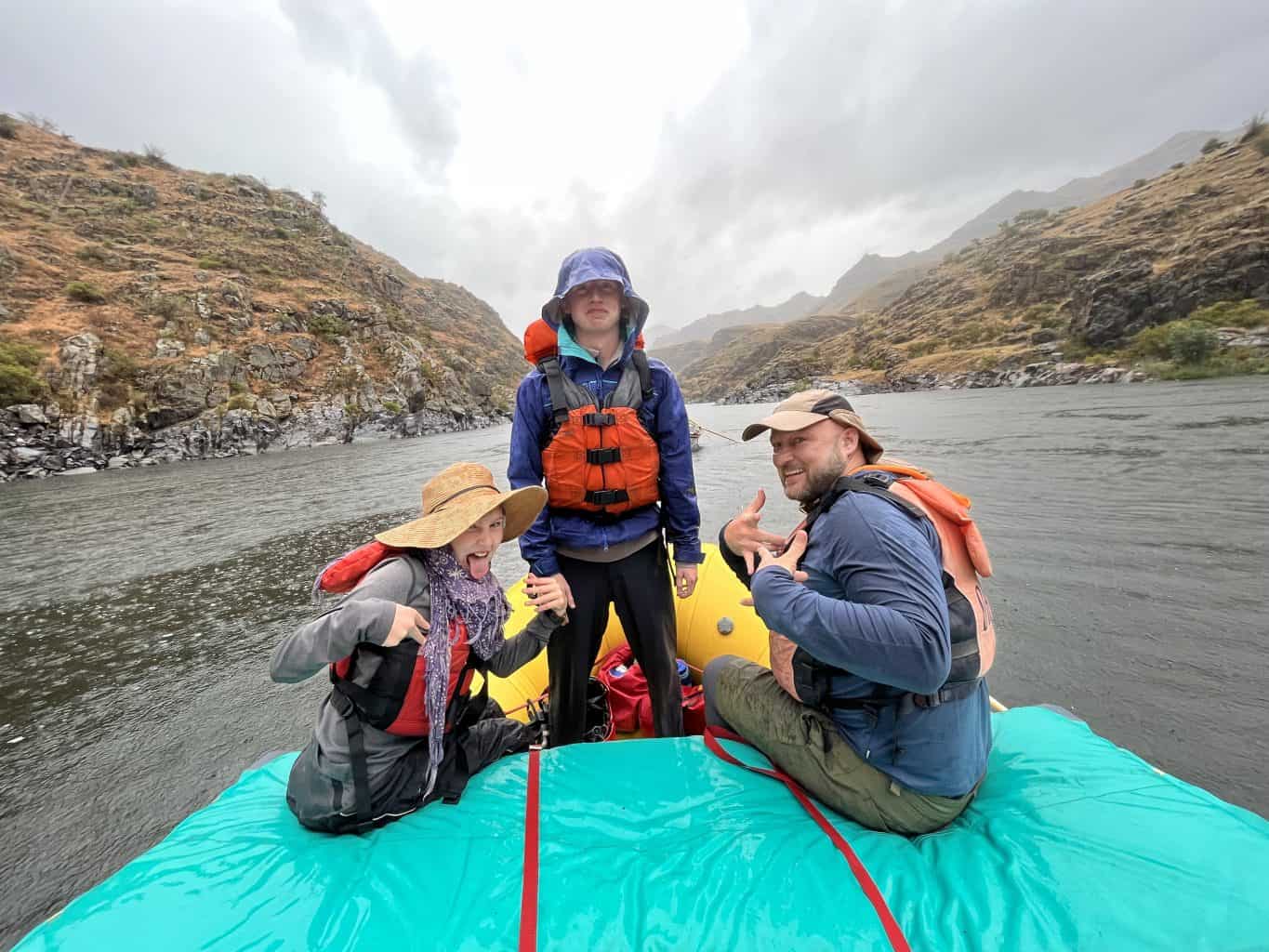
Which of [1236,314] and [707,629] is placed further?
[1236,314]

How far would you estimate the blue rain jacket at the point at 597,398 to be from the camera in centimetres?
261

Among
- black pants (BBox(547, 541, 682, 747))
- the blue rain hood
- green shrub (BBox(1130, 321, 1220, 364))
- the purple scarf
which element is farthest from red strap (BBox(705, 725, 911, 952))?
green shrub (BBox(1130, 321, 1220, 364))

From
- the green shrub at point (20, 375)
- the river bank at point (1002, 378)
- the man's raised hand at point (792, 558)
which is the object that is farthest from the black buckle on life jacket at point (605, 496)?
the river bank at point (1002, 378)

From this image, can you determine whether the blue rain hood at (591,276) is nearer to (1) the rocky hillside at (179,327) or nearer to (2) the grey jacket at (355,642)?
(2) the grey jacket at (355,642)

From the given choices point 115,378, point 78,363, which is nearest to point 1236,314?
point 115,378

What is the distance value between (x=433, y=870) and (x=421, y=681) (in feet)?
2.10

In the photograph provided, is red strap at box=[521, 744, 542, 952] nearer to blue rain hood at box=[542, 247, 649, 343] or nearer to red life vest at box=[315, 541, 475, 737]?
red life vest at box=[315, 541, 475, 737]

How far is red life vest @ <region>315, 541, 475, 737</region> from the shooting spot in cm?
189

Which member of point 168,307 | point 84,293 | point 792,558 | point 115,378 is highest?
point 84,293

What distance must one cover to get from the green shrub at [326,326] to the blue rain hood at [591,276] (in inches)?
1649

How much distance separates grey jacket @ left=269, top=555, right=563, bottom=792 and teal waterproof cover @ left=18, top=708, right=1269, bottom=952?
0.28 meters

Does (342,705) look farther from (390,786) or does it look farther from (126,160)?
(126,160)

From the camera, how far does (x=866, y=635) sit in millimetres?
1504

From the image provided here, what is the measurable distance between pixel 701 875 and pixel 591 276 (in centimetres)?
253
